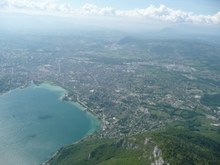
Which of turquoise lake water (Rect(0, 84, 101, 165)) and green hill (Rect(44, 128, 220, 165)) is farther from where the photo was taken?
turquoise lake water (Rect(0, 84, 101, 165))

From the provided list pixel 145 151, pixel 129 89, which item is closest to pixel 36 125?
pixel 145 151

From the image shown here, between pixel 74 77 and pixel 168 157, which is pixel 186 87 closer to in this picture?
pixel 74 77

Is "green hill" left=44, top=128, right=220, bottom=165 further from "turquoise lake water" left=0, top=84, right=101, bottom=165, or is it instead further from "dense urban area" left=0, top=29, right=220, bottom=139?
"dense urban area" left=0, top=29, right=220, bottom=139

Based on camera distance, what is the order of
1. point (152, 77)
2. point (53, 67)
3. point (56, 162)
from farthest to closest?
1. point (53, 67)
2. point (152, 77)
3. point (56, 162)

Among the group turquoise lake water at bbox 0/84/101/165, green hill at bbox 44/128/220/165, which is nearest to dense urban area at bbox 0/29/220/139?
turquoise lake water at bbox 0/84/101/165

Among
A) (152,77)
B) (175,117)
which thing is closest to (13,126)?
(175,117)

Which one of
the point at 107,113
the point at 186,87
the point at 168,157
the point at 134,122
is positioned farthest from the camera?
the point at 186,87
